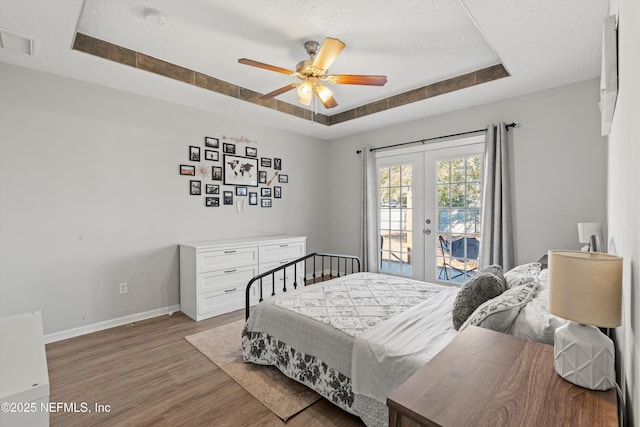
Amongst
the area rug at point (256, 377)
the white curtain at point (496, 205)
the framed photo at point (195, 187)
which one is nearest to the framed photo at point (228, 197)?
the framed photo at point (195, 187)

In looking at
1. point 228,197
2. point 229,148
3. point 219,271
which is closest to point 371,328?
point 219,271

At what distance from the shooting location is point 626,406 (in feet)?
3.01

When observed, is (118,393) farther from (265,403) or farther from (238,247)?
(238,247)

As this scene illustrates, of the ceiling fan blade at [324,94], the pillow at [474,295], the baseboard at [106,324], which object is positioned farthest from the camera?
the baseboard at [106,324]

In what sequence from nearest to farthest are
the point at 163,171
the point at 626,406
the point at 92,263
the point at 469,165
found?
1. the point at 626,406
2. the point at 92,263
3. the point at 163,171
4. the point at 469,165

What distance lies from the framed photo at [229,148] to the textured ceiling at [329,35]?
0.71 metres

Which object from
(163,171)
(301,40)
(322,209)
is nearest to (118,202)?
(163,171)

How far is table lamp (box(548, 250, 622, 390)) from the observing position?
857 mm

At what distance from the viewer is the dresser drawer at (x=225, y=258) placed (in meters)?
3.44

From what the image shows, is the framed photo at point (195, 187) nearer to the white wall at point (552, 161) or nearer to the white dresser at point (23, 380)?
the white dresser at point (23, 380)

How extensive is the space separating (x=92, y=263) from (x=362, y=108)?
3714 millimetres

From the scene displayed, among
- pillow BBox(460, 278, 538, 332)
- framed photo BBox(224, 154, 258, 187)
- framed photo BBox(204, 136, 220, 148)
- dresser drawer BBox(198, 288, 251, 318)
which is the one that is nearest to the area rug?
dresser drawer BBox(198, 288, 251, 318)

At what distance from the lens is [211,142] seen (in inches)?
156

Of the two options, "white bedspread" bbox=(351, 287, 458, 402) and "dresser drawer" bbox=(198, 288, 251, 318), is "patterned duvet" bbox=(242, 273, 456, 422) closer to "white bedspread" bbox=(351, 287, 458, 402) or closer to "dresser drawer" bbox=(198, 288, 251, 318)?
"white bedspread" bbox=(351, 287, 458, 402)
